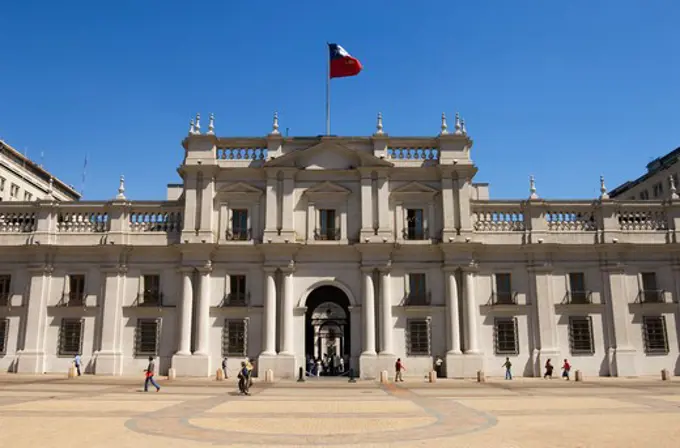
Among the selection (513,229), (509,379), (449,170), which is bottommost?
(509,379)

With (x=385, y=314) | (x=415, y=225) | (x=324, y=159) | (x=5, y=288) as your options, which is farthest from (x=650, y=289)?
(x=5, y=288)

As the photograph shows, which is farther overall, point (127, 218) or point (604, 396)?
point (127, 218)

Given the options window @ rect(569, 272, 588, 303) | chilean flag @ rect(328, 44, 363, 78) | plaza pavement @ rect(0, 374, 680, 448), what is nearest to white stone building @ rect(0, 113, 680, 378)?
window @ rect(569, 272, 588, 303)

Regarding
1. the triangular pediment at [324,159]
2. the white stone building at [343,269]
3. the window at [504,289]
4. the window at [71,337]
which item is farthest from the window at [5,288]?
the window at [504,289]

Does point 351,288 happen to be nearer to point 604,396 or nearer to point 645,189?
point 604,396

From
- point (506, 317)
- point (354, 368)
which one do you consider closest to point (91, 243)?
point (354, 368)

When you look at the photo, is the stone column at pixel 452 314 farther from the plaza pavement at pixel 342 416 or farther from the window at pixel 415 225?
the plaza pavement at pixel 342 416

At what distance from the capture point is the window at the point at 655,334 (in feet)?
130

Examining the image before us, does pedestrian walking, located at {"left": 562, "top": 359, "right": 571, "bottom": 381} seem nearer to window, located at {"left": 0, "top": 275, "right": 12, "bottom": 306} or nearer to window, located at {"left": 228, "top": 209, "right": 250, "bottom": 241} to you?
window, located at {"left": 228, "top": 209, "right": 250, "bottom": 241}

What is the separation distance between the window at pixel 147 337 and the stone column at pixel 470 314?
20769 millimetres

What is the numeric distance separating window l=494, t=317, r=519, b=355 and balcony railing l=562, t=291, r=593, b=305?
153 inches

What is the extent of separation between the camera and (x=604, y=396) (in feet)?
84.0

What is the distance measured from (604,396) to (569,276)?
1633 centimetres

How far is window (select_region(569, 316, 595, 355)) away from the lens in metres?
39.7
